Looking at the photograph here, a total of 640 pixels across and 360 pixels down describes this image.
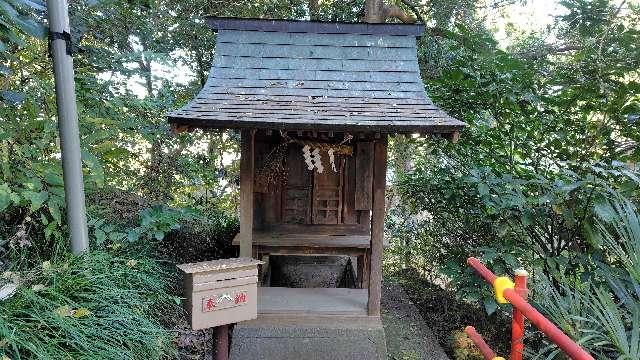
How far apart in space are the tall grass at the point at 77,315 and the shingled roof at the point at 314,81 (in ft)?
4.58

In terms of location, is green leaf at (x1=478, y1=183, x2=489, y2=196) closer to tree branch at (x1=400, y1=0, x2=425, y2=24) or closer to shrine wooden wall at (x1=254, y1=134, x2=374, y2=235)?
shrine wooden wall at (x1=254, y1=134, x2=374, y2=235)

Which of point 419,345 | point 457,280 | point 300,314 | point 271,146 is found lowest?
point 419,345

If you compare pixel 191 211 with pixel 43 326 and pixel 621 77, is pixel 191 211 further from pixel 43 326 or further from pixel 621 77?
pixel 621 77

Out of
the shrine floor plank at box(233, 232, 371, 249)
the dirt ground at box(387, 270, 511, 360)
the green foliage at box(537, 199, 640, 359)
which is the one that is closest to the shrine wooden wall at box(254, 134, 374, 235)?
the shrine floor plank at box(233, 232, 371, 249)

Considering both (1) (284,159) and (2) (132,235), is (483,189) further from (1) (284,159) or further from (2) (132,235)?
(2) (132,235)

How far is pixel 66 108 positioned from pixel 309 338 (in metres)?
2.92

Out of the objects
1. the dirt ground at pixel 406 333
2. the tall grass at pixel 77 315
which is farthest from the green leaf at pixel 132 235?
the dirt ground at pixel 406 333

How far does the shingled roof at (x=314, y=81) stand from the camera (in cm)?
355

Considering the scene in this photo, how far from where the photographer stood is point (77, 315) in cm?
249

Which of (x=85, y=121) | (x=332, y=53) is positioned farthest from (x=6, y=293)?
(x=332, y=53)

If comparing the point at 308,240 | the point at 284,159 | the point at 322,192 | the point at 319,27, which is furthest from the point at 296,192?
the point at 319,27

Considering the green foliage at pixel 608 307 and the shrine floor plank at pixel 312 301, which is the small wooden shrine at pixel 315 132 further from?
the green foliage at pixel 608 307

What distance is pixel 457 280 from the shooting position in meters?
4.28

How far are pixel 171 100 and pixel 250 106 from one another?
319cm
